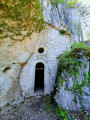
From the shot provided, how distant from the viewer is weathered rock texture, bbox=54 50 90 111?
10.5ft

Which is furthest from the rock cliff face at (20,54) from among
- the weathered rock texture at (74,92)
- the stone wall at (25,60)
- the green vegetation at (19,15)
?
the weathered rock texture at (74,92)

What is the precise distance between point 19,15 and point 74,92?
5.40m

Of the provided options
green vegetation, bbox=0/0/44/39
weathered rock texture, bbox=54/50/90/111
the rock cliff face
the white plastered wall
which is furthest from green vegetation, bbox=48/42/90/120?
green vegetation, bbox=0/0/44/39

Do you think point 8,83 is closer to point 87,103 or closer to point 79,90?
point 79,90

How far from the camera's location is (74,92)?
3.30 meters

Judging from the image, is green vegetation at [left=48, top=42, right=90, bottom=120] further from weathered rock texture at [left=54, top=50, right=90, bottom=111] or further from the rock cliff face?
the rock cliff face

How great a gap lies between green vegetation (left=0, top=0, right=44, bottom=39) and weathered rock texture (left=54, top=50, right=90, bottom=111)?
381cm

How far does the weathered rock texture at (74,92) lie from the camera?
3.19 meters

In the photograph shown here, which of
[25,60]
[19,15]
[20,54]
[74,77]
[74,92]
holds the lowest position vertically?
[74,92]

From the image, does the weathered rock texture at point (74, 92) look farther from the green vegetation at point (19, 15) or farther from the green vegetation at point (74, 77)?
the green vegetation at point (19, 15)

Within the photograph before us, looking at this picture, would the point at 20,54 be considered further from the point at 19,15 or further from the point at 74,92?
the point at 74,92

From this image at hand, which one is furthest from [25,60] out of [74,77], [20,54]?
[74,77]

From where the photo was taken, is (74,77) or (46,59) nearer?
(74,77)

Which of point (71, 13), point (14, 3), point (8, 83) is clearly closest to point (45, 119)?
point (8, 83)
